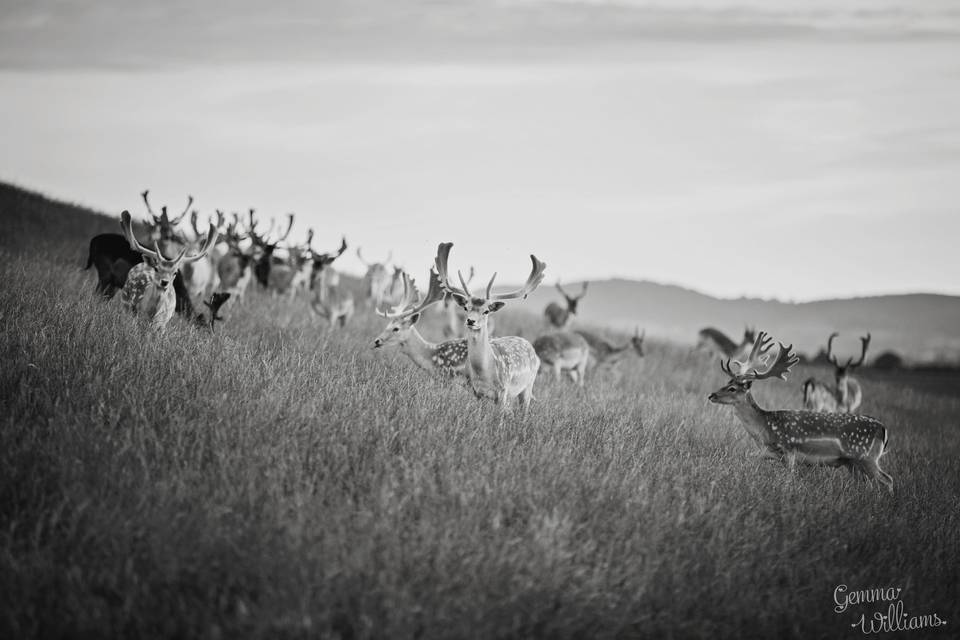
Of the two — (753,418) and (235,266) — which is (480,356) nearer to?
(753,418)

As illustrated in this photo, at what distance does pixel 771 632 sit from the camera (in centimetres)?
415

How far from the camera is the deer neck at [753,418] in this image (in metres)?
8.30

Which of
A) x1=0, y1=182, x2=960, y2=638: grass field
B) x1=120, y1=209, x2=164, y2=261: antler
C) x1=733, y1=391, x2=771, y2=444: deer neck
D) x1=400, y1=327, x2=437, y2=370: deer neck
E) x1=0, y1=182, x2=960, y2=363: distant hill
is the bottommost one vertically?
x1=0, y1=182, x2=960, y2=638: grass field

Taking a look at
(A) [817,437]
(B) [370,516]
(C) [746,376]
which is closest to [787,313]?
(C) [746,376]

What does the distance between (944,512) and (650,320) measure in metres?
57.4

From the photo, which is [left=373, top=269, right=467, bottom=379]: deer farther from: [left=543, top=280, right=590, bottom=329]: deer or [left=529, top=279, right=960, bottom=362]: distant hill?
[left=529, top=279, right=960, bottom=362]: distant hill

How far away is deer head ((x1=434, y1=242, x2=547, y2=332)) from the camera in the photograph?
738 centimetres

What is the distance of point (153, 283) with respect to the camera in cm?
870

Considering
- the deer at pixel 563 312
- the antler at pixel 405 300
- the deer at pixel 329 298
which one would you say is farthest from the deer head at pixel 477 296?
the deer at pixel 563 312

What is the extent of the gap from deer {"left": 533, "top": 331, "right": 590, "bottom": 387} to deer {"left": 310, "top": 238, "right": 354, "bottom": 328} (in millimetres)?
5054

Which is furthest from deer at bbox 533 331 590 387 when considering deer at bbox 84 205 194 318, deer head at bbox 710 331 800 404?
deer at bbox 84 205 194 318

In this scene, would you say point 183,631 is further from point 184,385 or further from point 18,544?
point 184,385

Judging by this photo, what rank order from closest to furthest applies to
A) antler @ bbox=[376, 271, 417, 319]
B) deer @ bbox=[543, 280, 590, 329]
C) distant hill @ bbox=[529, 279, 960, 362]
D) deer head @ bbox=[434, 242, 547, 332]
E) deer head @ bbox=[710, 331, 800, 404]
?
deer head @ bbox=[434, 242, 547, 332] → deer head @ bbox=[710, 331, 800, 404] → antler @ bbox=[376, 271, 417, 319] → deer @ bbox=[543, 280, 590, 329] → distant hill @ bbox=[529, 279, 960, 362]

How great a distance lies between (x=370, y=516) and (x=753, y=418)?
600 cm
